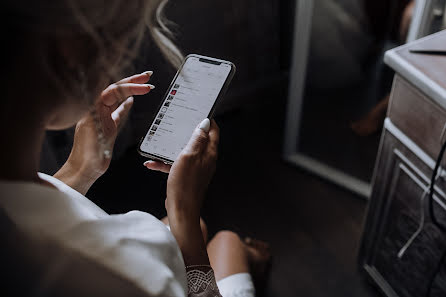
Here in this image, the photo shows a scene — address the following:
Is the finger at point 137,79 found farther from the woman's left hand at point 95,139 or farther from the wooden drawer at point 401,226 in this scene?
the wooden drawer at point 401,226

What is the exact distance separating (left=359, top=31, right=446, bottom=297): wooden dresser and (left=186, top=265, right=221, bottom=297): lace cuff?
1.37 feet

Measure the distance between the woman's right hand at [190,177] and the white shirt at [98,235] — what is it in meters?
0.10

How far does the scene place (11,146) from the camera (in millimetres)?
401

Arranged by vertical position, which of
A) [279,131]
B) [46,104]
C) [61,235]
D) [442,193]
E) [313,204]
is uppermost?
[46,104]

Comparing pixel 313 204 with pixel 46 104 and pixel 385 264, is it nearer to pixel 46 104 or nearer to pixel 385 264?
pixel 385 264

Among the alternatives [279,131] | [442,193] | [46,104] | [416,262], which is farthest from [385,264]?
[46,104]

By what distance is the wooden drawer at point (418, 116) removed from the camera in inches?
26.5

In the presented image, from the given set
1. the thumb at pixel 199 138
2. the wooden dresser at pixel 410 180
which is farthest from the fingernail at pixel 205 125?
the wooden dresser at pixel 410 180

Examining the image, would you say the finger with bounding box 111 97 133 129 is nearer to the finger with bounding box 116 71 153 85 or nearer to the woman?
the finger with bounding box 116 71 153 85

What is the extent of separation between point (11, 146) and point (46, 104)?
0.06m

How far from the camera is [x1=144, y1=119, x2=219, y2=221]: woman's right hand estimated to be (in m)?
0.59

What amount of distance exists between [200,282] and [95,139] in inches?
10.1

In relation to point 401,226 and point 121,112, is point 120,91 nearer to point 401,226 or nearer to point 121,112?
point 121,112

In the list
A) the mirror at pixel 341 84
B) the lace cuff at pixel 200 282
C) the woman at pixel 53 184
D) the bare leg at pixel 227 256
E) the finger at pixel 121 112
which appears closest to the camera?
the woman at pixel 53 184
